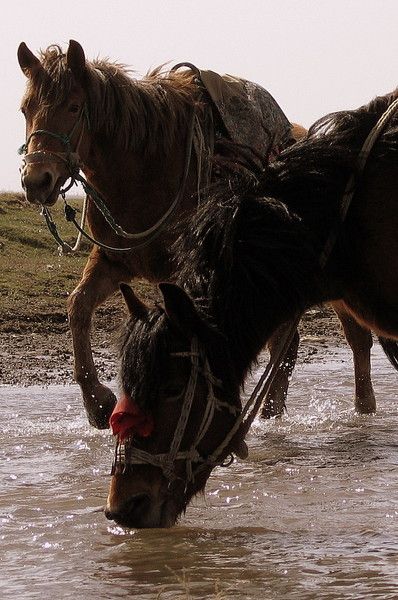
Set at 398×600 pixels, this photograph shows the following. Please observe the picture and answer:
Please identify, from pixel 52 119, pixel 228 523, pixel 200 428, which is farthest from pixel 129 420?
pixel 52 119

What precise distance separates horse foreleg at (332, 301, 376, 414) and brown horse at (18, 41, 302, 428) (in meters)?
1.45

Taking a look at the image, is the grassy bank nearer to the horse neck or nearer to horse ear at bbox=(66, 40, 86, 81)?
horse ear at bbox=(66, 40, 86, 81)

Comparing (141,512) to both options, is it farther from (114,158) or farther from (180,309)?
(114,158)

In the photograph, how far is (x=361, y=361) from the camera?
801 centimetres

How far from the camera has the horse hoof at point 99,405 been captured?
6965mm

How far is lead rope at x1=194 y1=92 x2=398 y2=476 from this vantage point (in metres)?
4.24

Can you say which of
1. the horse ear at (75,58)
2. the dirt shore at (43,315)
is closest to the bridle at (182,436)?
the horse ear at (75,58)

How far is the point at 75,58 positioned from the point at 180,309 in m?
3.26

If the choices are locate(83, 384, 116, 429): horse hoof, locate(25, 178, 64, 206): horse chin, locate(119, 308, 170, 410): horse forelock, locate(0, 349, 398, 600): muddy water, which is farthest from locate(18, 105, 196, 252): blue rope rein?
locate(119, 308, 170, 410): horse forelock

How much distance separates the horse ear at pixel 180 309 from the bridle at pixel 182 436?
50mm

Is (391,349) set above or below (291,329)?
below

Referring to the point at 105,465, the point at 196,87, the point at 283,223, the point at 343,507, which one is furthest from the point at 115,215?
the point at 283,223

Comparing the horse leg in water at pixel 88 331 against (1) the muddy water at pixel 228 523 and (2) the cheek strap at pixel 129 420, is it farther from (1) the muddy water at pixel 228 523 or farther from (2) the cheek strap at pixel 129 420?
(2) the cheek strap at pixel 129 420

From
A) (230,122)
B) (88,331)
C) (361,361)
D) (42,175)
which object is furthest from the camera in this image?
(361,361)
